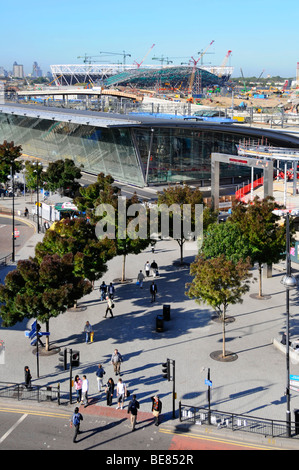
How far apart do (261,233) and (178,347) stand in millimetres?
7853

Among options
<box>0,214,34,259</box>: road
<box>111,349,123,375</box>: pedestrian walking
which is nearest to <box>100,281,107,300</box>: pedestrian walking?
<box>111,349,123,375</box>: pedestrian walking

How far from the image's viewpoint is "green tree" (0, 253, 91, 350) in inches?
820

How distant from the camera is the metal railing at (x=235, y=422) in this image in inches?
643

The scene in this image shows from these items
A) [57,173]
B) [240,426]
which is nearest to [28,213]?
[57,173]

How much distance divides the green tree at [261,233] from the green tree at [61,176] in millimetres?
22947

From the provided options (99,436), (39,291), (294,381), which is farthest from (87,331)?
(294,381)

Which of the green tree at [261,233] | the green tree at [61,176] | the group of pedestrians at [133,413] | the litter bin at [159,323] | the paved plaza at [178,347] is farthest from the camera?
the green tree at [61,176]

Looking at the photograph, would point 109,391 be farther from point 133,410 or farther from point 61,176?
point 61,176

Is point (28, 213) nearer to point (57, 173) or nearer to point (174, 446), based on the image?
point (57, 173)

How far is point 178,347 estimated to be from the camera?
72.7 ft

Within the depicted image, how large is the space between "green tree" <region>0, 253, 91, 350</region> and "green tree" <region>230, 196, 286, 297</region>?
354 inches

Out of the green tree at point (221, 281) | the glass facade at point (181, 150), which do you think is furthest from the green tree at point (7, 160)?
the green tree at point (221, 281)

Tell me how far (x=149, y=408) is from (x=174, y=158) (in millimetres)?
36760

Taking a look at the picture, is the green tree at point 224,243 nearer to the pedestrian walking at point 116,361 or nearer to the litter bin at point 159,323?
the litter bin at point 159,323
